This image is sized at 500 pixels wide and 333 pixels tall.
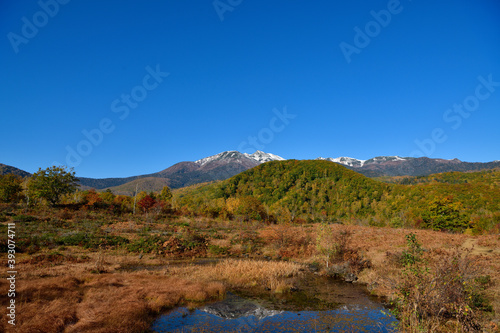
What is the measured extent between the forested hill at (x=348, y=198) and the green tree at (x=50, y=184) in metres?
37.8

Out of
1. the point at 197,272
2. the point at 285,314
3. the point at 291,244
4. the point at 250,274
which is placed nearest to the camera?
the point at 285,314

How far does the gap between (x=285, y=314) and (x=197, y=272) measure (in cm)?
1164

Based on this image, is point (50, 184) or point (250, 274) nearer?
point (250, 274)

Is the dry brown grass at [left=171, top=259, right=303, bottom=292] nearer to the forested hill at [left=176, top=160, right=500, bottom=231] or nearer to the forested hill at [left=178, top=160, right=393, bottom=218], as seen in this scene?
the forested hill at [left=176, top=160, right=500, bottom=231]

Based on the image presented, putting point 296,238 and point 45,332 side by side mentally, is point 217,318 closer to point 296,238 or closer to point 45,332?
point 45,332

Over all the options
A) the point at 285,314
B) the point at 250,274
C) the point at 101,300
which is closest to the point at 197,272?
the point at 250,274

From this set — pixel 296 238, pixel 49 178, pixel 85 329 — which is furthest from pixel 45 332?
pixel 49 178

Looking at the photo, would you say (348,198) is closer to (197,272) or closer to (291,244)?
(291,244)

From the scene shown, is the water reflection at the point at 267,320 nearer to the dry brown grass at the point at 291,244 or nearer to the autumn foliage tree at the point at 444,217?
the dry brown grass at the point at 291,244

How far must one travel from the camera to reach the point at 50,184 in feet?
210

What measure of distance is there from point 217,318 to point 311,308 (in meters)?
5.85

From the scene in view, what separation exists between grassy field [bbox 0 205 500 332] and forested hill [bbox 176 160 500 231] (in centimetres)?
1984

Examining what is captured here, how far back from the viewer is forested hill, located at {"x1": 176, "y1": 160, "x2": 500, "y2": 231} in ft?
218

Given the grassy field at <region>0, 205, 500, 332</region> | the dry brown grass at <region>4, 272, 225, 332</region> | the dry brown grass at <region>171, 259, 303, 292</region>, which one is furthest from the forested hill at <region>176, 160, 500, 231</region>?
the dry brown grass at <region>4, 272, 225, 332</region>
